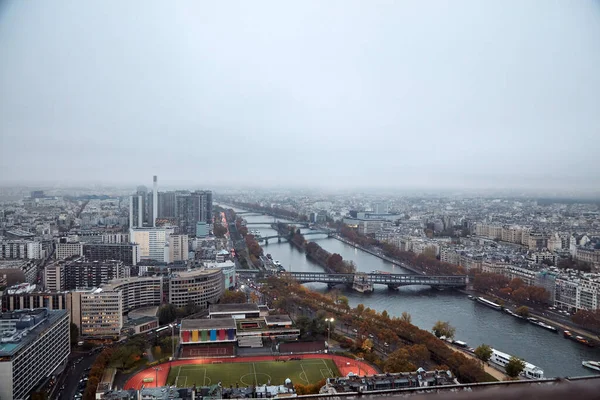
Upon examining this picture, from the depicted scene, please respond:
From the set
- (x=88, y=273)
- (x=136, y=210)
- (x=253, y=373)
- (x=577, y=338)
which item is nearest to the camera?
(x=253, y=373)

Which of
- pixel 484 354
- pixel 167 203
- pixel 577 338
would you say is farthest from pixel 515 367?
pixel 167 203

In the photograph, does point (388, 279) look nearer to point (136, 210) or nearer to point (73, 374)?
point (73, 374)

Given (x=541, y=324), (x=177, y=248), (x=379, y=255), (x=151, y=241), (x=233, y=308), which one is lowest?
(x=379, y=255)

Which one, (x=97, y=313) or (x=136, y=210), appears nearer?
(x=97, y=313)

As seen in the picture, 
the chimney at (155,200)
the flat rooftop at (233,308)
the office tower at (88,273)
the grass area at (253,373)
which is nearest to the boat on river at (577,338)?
the grass area at (253,373)

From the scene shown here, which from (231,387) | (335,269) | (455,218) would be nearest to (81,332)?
(231,387)

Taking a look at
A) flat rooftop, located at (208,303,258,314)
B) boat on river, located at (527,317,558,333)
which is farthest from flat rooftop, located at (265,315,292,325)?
boat on river, located at (527,317,558,333)

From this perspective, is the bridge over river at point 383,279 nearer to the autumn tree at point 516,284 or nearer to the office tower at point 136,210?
the autumn tree at point 516,284
